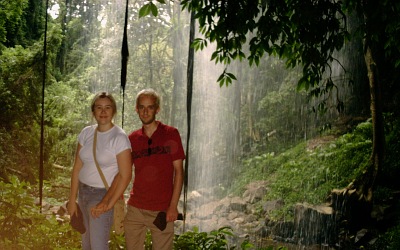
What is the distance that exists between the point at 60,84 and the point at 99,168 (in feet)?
41.7

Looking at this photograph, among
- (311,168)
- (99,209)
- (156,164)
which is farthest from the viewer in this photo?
(311,168)

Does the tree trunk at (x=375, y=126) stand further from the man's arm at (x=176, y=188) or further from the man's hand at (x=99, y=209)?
the man's hand at (x=99, y=209)

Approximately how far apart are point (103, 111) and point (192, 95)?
13.0 m

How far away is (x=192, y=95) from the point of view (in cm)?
1641

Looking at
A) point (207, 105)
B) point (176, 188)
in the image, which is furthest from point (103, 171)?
point (207, 105)

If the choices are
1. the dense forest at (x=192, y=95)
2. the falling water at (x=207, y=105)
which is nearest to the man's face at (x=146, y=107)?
the dense forest at (x=192, y=95)

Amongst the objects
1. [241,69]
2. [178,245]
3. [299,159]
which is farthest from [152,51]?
[178,245]

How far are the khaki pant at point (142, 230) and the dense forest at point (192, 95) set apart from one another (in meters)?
2.93

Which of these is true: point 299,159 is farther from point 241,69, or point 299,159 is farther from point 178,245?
point 178,245

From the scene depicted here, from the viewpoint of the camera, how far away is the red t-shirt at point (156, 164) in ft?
11.8

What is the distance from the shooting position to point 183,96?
64.2 feet

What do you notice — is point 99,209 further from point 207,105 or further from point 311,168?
point 207,105

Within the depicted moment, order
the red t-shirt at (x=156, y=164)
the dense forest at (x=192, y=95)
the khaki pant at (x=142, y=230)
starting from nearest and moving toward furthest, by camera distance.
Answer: the red t-shirt at (x=156, y=164) < the khaki pant at (x=142, y=230) < the dense forest at (x=192, y=95)

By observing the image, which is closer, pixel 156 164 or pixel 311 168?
pixel 156 164
